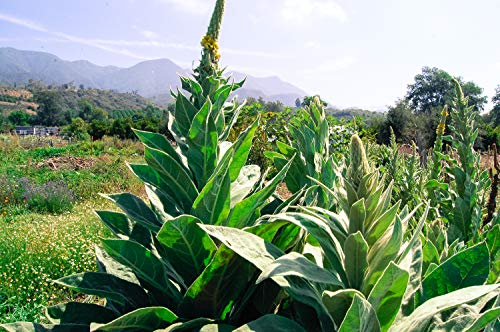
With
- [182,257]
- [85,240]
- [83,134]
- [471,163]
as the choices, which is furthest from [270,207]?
[83,134]

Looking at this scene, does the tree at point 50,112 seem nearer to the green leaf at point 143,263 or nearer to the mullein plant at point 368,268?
the green leaf at point 143,263

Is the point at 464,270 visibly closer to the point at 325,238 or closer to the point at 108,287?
the point at 325,238

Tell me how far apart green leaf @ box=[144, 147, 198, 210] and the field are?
492mm

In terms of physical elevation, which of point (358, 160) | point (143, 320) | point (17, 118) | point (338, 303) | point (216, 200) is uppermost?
point (358, 160)

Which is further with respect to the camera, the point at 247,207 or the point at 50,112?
the point at 50,112

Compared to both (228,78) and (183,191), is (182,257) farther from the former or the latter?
(228,78)

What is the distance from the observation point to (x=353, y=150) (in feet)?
2.81

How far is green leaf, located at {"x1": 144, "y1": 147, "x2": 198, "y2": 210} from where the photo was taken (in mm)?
1276

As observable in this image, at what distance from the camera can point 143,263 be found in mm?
1144

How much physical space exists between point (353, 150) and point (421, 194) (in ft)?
6.68

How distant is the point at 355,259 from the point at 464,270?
30 cm

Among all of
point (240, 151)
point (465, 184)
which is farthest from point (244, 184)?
point (465, 184)

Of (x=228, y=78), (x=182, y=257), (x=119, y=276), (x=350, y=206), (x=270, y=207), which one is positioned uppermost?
(x=228, y=78)

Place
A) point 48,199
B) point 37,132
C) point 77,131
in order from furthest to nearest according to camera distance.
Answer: point 37,132, point 77,131, point 48,199
